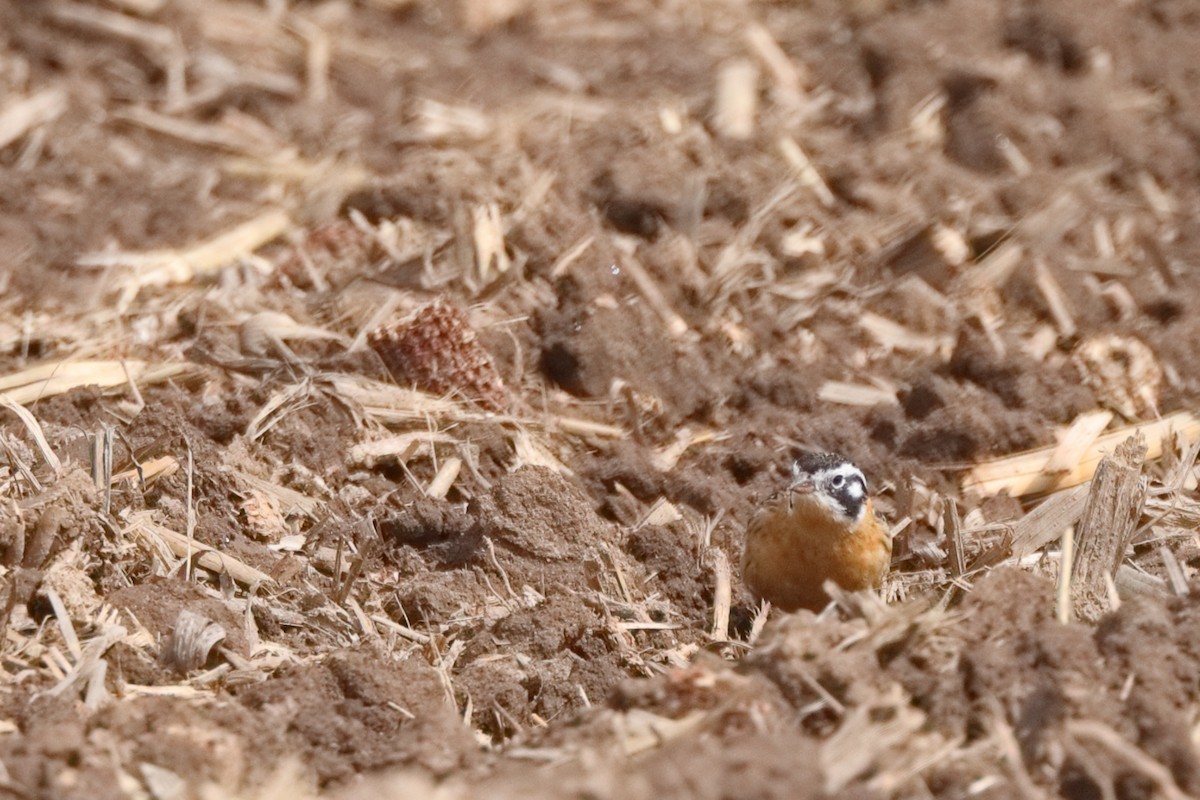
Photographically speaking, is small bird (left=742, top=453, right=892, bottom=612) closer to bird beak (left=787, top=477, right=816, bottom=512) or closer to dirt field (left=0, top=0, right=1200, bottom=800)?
bird beak (left=787, top=477, right=816, bottom=512)

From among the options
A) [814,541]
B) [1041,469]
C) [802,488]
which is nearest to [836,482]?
[802,488]

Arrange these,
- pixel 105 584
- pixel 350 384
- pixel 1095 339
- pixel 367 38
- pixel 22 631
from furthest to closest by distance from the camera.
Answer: pixel 367 38 < pixel 1095 339 < pixel 350 384 < pixel 105 584 < pixel 22 631

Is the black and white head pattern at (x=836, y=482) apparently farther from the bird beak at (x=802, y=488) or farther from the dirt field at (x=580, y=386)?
the dirt field at (x=580, y=386)

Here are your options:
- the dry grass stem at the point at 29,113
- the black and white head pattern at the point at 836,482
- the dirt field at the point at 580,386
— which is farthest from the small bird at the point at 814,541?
the dry grass stem at the point at 29,113

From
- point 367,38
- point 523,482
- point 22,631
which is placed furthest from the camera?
point 367,38

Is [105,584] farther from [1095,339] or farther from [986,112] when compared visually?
[986,112]

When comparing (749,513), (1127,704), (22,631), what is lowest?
(749,513)

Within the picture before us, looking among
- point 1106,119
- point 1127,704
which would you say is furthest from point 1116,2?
point 1127,704
